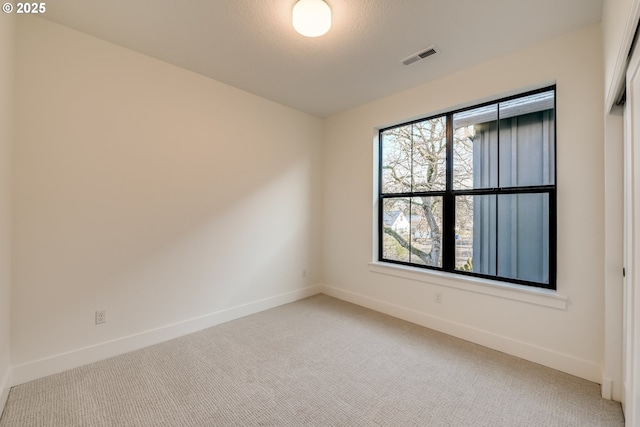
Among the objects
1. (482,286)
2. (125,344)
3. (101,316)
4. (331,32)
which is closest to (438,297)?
(482,286)

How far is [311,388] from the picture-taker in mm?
1924

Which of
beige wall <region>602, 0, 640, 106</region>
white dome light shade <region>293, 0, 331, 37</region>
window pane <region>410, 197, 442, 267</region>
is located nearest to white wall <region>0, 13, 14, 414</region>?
white dome light shade <region>293, 0, 331, 37</region>

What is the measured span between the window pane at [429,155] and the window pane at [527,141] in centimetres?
56

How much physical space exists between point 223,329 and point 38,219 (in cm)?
181

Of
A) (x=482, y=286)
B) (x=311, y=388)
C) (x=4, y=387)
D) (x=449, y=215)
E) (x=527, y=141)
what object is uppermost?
(x=527, y=141)

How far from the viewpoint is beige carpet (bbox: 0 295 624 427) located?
5.41ft

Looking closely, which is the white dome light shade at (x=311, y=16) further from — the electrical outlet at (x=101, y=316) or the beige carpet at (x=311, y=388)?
the electrical outlet at (x=101, y=316)

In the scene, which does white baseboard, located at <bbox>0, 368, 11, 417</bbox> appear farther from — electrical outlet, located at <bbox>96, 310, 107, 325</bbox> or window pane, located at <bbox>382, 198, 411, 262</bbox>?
window pane, located at <bbox>382, 198, 411, 262</bbox>

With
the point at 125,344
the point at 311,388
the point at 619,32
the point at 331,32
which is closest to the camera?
the point at 619,32

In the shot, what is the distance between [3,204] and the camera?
174 cm

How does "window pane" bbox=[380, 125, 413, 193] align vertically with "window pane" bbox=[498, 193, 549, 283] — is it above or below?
above

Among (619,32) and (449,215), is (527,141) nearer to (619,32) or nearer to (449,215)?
(449,215)

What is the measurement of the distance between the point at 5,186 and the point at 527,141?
404 centimetres

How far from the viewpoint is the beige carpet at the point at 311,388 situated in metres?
1.65
